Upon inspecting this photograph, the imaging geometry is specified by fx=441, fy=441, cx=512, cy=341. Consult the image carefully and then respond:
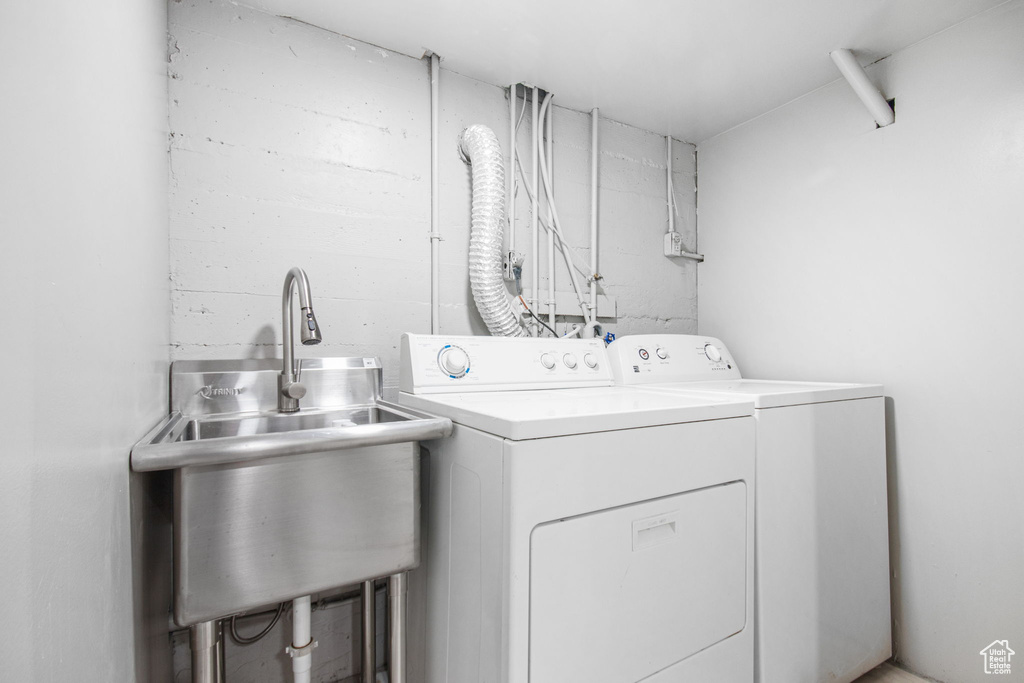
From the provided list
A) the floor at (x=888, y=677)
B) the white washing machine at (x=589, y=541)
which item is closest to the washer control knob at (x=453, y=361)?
the white washing machine at (x=589, y=541)

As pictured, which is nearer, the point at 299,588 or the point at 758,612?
the point at 299,588

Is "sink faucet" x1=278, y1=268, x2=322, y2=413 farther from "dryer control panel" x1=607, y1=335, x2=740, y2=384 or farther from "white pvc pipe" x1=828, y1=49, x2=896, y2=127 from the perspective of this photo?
"white pvc pipe" x1=828, y1=49, x2=896, y2=127

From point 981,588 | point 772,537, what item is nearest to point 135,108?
point 772,537

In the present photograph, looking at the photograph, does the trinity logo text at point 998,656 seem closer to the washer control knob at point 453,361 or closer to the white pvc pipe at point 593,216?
the white pvc pipe at point 593,216

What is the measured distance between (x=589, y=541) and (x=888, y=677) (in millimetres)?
1463

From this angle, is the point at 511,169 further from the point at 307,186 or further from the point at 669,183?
the point at 669,183

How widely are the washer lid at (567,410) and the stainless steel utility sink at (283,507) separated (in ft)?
Result: 0.29

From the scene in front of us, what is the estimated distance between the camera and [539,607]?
0.86 metres

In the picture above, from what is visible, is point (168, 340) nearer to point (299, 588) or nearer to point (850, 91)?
point (299, 588)

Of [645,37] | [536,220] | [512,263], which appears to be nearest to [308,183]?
[512,263]

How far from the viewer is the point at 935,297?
1.51 m

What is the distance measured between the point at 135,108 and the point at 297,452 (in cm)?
76

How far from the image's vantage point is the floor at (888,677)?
4.86ft

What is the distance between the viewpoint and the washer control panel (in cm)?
136
